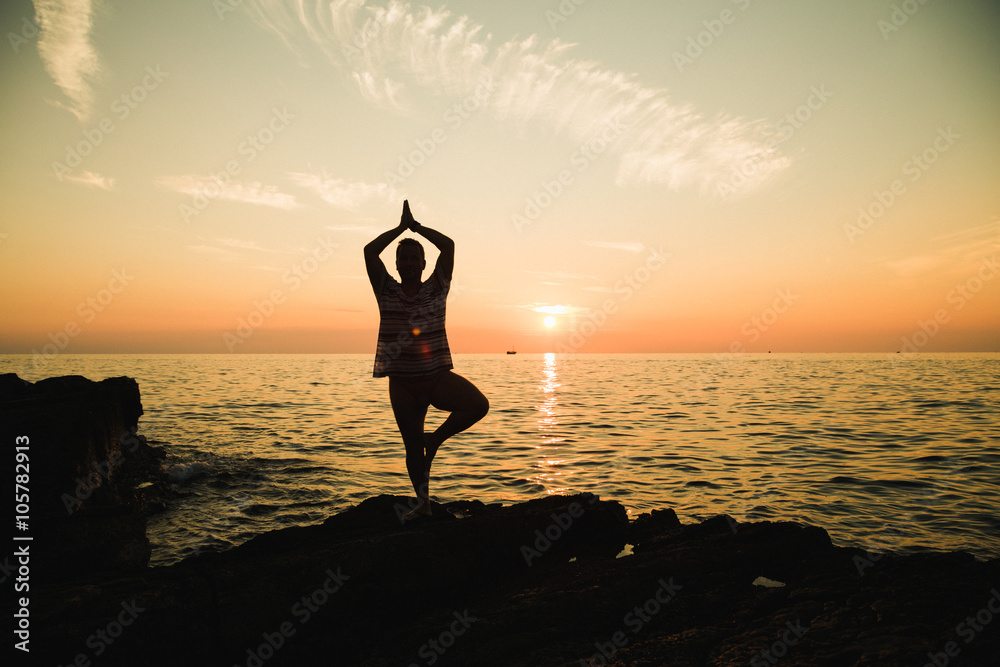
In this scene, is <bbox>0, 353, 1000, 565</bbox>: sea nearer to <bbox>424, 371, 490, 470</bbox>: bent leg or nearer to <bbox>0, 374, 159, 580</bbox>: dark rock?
<bbox>0, 374, 159, 580</bbox>: dark rock

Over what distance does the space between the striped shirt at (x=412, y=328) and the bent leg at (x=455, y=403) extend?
193 millimetres

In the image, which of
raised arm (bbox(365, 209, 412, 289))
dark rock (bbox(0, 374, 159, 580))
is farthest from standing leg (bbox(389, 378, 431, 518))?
dark rock (bbox(0, 374, 159, 580))

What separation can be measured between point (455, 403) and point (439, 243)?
1601mm

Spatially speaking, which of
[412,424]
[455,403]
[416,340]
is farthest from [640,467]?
[416,340]

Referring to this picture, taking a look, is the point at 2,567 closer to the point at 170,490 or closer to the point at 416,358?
the point at 416,358

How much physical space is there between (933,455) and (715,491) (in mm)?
6728

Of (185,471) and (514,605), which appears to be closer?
(514,605)

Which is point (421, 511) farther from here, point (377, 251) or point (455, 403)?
point (377, 251)

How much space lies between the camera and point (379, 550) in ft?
13.3

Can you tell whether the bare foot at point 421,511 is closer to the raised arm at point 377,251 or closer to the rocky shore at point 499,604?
the rocky shore at point 499,604

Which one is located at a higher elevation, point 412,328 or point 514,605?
point 412,328

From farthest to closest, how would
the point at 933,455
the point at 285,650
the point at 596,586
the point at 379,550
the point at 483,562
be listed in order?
the point at 933,455, the point at 483,562, the point at 379,550, the point at 596,586, the point at 285,650

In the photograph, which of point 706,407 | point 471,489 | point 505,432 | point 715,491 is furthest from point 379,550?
point 706,407

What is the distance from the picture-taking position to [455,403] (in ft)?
16.1
